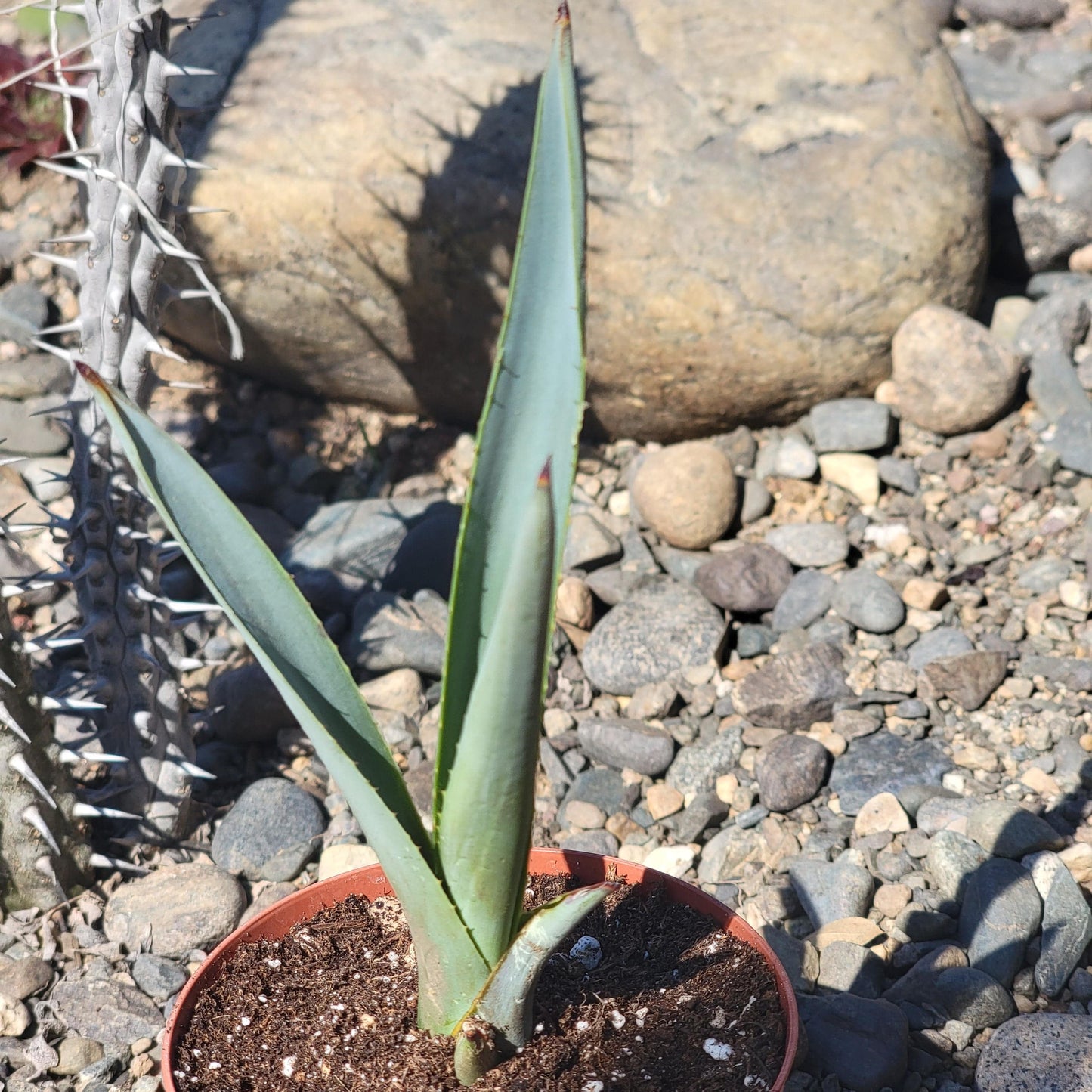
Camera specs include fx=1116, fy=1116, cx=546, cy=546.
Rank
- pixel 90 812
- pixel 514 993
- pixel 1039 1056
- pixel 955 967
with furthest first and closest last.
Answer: pixel 90 812 → pixel 955 967 → pixel 1039 1056 → pixel 514 993

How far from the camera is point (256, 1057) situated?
1.38 m

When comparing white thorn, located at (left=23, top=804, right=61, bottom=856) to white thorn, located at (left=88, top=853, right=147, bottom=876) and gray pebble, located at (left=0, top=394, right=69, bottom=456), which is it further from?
gray pebble, located at (left=0, top=394, right=69, bottom=456)

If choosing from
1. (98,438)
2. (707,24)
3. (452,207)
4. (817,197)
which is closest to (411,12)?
(452,207)

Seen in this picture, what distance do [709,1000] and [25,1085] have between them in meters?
1.14

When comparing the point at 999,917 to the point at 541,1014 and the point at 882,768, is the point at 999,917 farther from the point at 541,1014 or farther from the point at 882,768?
the point at 541,1014

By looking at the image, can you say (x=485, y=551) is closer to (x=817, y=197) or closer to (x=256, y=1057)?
(x=256, y=1057)

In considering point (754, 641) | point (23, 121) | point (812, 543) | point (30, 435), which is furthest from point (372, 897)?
point (23, 121)

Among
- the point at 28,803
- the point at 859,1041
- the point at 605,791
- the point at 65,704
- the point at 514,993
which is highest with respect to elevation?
the point at 514,993

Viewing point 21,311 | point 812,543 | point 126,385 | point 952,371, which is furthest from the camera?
point 21,311

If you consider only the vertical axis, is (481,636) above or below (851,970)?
above

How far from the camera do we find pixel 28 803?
6.40 ft

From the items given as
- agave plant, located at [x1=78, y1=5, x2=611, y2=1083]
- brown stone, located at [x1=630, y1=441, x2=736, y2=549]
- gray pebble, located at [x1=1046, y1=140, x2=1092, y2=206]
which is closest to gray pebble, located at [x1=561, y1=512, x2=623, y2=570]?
brown stone, located at [x1=630, y1=441, x2=736, y2=549]

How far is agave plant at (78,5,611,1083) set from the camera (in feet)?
3.65

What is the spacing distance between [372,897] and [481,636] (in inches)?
25.8
